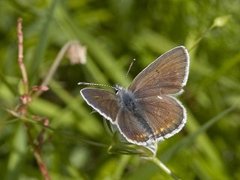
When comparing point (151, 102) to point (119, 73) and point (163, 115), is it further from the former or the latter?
point (119, 73)

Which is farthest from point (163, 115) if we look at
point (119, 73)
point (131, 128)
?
point (119, 73)

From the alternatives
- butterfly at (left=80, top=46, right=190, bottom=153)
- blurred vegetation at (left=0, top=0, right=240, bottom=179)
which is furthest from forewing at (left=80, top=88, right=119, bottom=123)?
blurred vegetation at (left=0, top=0, right=240, bottom=179)

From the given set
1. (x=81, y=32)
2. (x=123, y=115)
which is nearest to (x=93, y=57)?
(x=81, y=32)

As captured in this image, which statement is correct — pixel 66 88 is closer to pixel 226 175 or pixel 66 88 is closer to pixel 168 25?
pixel 168 25

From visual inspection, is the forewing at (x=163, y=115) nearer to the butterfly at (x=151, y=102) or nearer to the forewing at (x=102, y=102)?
the butterfly at (x=151, y=102)

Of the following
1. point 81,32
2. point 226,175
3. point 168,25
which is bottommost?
point 226,175
